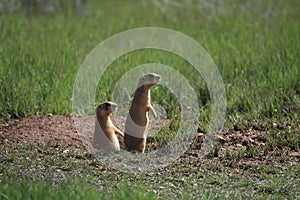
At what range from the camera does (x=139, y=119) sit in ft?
20.3

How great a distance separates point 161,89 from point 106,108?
5.26 feet

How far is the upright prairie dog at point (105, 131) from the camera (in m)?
6.18

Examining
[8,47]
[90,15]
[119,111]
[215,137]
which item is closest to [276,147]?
[215,137]

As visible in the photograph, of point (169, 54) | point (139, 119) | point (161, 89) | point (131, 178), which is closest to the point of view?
point (131, 178)

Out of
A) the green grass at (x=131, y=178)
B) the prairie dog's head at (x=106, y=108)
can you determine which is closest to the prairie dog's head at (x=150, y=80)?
the prairie dog's head at (x=106, y=108)

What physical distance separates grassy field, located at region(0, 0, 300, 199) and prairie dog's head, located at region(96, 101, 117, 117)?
37 centimetres

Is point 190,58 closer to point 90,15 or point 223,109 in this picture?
point 223,109

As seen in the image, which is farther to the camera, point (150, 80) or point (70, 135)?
point (70, 135)

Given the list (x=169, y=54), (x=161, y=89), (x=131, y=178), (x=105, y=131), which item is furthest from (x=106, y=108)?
(x=169, y=54)

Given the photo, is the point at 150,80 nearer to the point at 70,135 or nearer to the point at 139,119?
the point at 139,119

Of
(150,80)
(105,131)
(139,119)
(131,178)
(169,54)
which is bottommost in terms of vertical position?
(131,178)

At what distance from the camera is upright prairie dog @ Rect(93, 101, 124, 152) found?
618cm

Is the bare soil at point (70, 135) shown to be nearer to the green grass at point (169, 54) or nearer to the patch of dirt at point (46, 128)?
the patch of dirt at point (46, 128)

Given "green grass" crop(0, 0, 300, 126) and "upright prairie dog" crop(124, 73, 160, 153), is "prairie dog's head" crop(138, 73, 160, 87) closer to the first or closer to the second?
"upright prairie dog" crop(124, 73, 160, 153)
